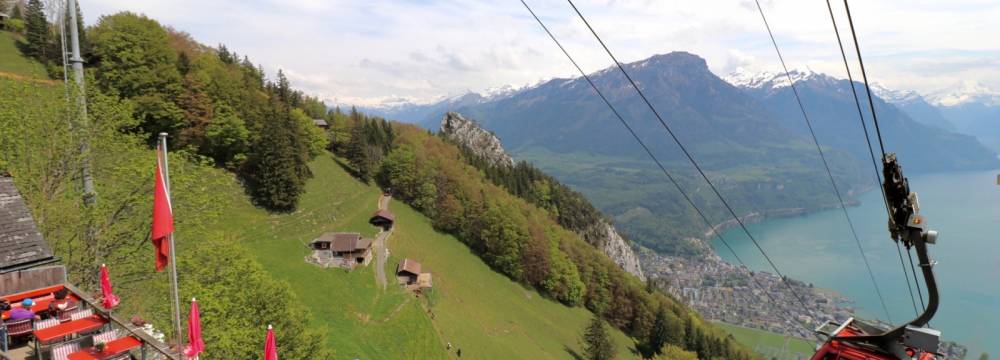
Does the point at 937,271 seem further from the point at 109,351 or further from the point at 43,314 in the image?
the point at 43,314

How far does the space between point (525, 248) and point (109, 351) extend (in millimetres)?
60085

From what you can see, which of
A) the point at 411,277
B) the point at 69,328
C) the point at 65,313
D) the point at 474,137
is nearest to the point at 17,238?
the point at 65,313

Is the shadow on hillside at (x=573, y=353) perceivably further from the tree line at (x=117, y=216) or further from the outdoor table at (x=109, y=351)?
the outdoor table at (x=109, y=351)

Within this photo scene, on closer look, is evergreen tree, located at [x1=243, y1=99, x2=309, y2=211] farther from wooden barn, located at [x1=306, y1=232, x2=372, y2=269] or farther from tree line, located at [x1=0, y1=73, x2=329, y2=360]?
tree line, located at [x1=0, y1=73, x2=329, y2=360]

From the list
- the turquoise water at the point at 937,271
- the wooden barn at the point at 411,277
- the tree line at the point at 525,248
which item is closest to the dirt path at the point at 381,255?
the wooden barn at the point at 411,277

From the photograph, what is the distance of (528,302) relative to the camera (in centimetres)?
6391

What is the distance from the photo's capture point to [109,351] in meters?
11.1

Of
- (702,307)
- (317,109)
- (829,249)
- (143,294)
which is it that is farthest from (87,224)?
(829,249)

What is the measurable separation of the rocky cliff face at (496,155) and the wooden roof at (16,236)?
101 metres

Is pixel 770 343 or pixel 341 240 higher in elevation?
pixel 341 240

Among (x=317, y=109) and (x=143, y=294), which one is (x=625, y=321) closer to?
(x=317, y=109)

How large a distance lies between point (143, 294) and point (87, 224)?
352cm

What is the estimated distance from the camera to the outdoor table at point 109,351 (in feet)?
35.8

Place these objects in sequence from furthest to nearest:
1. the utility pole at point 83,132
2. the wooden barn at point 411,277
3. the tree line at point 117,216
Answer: the wooden barn at point 411,277
the utility pole at point 83,132
the tree line at point 117,216
